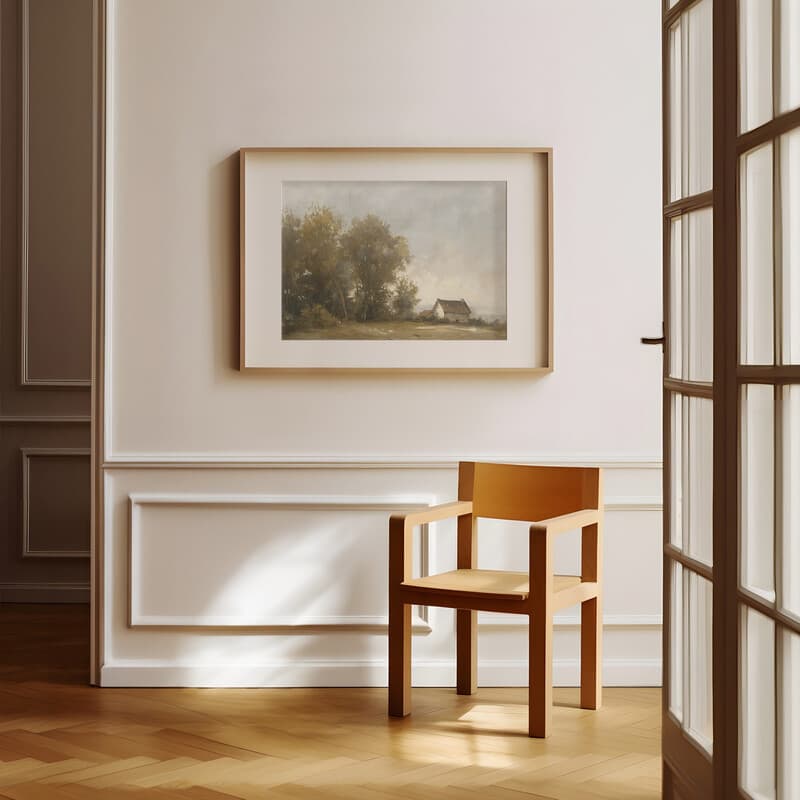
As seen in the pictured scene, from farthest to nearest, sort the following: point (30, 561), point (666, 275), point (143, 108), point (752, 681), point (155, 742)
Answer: point (30, 561), point (143, 108), point (155, 742), point (666, 275), point (752, 681)

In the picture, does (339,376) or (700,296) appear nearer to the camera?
(700,296)

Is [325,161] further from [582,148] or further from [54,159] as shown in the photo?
[54,159]

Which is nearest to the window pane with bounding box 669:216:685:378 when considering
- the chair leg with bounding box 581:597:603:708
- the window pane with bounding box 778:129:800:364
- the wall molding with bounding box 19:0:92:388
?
the window pane with bounding box 778:129:800:364

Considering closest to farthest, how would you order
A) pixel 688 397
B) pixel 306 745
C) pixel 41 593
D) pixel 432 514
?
pixel 688 397 < pixel 306 745 < pixel 432 514 < pixel 41 593

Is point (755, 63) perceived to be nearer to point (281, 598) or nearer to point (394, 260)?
point (394, 260)

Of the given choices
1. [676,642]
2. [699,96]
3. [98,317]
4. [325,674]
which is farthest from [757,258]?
[98,317]

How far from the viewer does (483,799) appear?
2.54 m

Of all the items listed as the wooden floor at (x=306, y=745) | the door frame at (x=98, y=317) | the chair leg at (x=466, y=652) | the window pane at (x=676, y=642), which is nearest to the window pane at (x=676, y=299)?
the window pane at (x=676, y=642)

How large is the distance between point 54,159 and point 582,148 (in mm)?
2726

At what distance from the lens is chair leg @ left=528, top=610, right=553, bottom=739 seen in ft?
9.91

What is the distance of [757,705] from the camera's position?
5.96ft

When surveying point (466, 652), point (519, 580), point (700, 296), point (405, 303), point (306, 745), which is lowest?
point (306, 745)

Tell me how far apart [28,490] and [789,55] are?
429 centimetres

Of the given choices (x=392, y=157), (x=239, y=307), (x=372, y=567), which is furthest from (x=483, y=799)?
(x=392, y=157)
